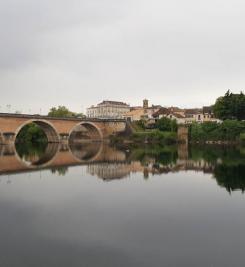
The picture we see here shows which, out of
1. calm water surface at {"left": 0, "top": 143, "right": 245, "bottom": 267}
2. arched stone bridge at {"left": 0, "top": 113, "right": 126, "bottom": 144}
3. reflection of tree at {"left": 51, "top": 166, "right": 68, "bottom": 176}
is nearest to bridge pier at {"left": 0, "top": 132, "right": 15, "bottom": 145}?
arched stone bridge at {"left": 0, "top": 113, "right": 126, "bottom": 144}

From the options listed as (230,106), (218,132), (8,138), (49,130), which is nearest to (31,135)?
(49,130)

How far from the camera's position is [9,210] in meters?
14.5

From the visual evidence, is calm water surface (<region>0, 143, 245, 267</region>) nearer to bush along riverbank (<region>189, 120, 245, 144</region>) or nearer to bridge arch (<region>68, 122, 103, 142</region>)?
bush along riverbank (<region>189, 120, 245, 144</region>)

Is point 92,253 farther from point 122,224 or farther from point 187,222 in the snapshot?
point 187,222

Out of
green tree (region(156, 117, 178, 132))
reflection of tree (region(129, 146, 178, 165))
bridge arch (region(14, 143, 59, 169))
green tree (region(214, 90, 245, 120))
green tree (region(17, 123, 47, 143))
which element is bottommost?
reflection of tree (region(129, 146, 178, 165))

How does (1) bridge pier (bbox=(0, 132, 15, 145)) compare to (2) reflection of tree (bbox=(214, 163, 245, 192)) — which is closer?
(2) reflection of tree (bbox=(214, 163, 245, 192))

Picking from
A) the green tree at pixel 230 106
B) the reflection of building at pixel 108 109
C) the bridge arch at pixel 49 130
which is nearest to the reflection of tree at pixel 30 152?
the bridge arch at pixel 49 130

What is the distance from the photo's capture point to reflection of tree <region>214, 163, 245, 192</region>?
20139 millimetres

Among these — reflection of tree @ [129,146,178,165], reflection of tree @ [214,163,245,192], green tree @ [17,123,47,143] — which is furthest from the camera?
green tree @ [17,123,47,143]

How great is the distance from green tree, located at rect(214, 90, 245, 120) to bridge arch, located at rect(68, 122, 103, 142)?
23628 mm

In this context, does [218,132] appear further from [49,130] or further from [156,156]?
[156,156]

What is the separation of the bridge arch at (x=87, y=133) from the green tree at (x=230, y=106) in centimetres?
2363

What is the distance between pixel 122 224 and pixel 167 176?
12.4 m

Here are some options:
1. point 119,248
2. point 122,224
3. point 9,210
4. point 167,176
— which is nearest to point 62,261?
point 119,248
